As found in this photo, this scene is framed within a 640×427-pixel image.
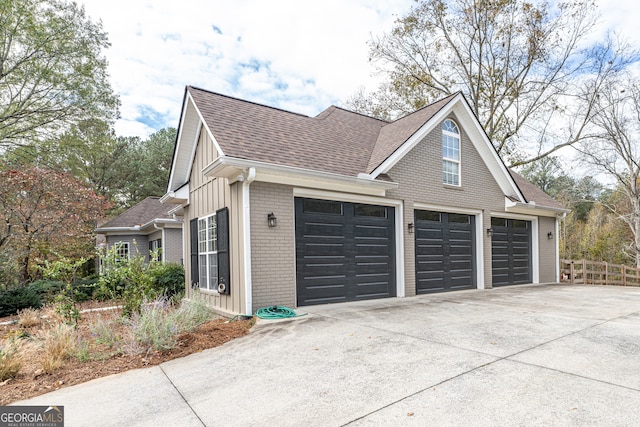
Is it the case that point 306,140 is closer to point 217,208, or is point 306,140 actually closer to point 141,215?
point 217,208

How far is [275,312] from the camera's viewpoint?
22.2 feet

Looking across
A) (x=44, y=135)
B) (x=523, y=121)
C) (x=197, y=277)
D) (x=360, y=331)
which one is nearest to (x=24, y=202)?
(x=44, y=135)

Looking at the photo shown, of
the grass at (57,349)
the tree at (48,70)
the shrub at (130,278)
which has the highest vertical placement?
the tree at (48,70)

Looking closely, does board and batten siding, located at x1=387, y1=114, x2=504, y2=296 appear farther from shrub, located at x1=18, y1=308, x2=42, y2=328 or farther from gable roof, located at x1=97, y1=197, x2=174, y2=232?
gable roof, located at x1=97, y1=197, x2=174, y2=232

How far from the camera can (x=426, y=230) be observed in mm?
9891

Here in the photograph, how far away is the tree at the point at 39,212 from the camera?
12.0 m

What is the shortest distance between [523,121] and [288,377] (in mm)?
19726

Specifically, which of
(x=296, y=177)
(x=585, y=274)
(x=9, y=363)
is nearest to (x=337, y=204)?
(x=296, y=177)

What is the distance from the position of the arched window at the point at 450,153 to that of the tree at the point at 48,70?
15.2 meters

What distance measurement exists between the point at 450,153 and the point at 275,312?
22.7 ft

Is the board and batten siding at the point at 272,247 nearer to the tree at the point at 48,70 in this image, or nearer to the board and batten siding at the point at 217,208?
the board and batten siding at the point at 217,208

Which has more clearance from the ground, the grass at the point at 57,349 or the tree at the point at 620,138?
the tree at the point at 620,138

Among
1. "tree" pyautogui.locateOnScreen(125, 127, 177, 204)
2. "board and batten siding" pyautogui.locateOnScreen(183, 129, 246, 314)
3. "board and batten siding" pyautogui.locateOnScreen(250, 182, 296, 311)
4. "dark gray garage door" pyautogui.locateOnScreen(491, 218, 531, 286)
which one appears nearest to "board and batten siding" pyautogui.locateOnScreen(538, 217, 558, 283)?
"dark gray garage door" pyautogui.locateOnScreen(491, 218, 531, 286)

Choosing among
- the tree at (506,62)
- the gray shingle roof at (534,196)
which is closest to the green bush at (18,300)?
the gray shingle roof at (534,196)
